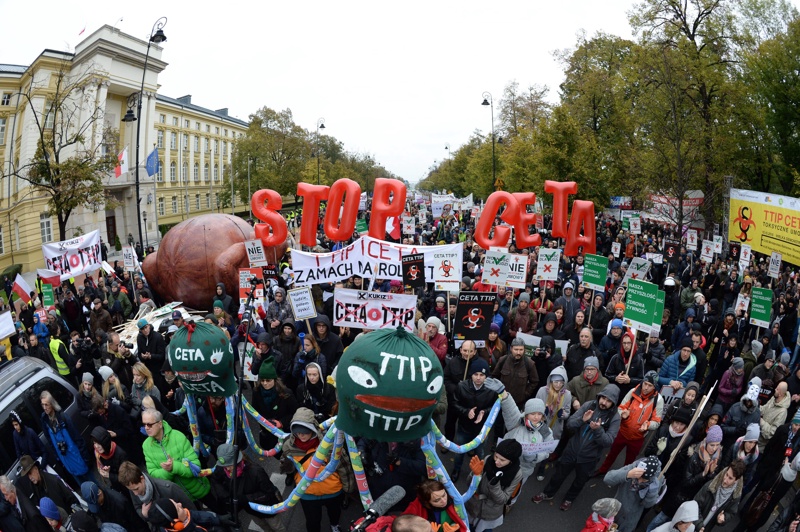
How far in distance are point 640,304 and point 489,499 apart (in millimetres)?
4668

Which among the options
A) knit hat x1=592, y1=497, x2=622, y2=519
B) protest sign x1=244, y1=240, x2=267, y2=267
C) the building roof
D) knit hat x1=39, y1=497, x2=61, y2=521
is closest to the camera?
knit hat x1=592, y1=497, x2=622, y2=519

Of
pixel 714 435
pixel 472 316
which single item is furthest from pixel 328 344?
pixel 714 435

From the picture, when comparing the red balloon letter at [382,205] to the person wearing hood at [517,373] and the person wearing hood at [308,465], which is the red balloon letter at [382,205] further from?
the person wearing hood at [308,465]

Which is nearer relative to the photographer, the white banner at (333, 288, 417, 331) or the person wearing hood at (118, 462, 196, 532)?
the person wearing hood at (118, 462, 196, 532)

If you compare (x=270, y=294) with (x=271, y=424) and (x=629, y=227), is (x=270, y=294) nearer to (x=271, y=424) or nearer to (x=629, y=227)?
(x=271, y=424)

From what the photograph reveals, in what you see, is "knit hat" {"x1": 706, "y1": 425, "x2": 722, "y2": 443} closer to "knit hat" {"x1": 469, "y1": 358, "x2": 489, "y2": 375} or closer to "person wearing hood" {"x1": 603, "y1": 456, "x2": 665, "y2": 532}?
"person wearing hood" {"x1": 603, "y1": 456, "x2": 665, "y2": 532}

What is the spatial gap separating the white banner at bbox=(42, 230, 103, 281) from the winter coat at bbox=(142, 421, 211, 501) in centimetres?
879

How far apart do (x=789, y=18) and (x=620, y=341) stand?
29.8 m

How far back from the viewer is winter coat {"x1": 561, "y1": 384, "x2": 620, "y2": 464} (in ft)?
19.7

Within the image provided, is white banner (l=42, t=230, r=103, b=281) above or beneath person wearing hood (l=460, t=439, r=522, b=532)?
above

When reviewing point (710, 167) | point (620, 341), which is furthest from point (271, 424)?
point (710, 167)

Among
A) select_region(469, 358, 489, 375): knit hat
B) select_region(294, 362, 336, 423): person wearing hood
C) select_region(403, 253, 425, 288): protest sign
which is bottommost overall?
select_region(294, 362, 336, 423): person wearing hood

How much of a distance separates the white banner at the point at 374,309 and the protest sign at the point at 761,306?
233 inches

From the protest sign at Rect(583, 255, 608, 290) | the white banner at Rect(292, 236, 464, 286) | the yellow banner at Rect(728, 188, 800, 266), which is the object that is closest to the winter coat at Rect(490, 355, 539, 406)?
the white banner at Rect(292, 236, 464, 286)
